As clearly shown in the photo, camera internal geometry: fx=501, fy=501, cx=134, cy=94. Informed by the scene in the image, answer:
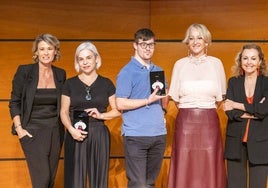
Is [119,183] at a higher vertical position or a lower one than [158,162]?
lower

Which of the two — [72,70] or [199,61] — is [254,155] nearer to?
[199,61]

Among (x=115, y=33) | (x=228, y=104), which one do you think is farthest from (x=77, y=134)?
(x=115, y=33)

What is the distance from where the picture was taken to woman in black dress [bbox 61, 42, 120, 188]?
3.27 meters

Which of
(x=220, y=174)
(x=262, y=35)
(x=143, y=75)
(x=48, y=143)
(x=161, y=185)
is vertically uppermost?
(x=262, y=35)

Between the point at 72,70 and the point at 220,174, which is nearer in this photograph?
the point at 220,174

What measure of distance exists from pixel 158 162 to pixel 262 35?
5.29 ft

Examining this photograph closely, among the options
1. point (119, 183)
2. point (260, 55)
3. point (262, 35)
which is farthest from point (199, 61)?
point (119, 183)

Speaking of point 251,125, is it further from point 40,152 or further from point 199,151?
point 40,152

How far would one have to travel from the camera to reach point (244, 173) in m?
3.36

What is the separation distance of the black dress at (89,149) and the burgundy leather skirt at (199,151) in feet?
1.69

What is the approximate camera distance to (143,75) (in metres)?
3.26

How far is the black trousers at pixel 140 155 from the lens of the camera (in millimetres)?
3236

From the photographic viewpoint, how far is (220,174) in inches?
134

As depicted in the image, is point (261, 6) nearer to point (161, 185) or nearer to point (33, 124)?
point (161, 185)
